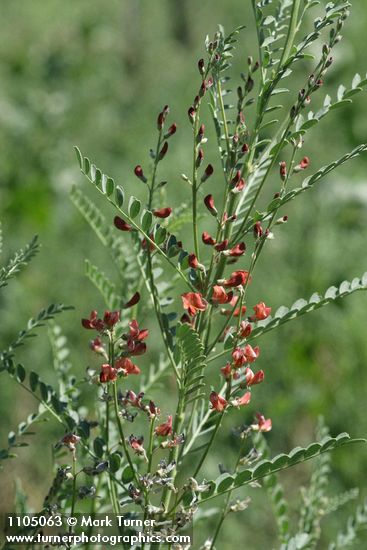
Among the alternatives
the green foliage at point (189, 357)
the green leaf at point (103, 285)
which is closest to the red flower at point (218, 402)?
the green foliage at point (189, 357)

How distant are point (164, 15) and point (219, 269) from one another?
7.13m

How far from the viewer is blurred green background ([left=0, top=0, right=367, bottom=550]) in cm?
272

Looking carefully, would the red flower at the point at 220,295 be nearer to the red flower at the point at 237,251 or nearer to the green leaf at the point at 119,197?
the red flower at the point at 237,251

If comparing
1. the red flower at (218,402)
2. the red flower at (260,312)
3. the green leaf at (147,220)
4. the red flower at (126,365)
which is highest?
the green leaf at (147,220)

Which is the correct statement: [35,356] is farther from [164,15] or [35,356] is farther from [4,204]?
[164,15]

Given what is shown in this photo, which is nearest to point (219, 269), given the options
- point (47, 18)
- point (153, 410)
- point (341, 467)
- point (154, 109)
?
point (153, 410)

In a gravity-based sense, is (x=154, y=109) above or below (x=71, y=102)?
above

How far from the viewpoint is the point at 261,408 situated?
9.19 ft

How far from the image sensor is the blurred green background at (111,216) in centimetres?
272

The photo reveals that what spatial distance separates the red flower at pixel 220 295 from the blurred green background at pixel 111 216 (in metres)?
1.54

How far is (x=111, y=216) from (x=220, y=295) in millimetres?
2583

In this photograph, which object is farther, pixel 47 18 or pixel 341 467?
pixel 47 18

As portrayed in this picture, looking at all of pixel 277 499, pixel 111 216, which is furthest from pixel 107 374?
pixel 111 216

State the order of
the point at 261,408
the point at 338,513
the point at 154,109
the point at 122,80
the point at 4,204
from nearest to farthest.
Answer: the point at 338,513, the point at 261,408, the point at 4,204, the point at 154,109, the point at 122,80
